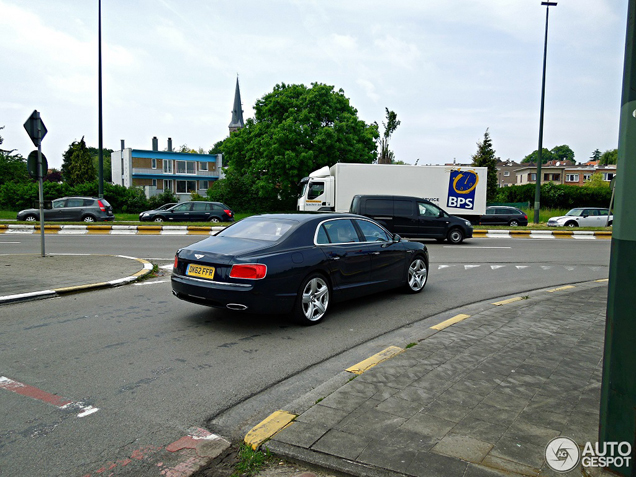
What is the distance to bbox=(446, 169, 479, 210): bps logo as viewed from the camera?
938 inches

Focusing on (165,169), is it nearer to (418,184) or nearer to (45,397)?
(418,184)

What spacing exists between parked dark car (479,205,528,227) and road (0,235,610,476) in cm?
2170

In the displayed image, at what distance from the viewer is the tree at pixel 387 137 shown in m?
38.9

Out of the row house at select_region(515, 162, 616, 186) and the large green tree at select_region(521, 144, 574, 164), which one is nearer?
the row house at select_region(515, 162, 616, 186)

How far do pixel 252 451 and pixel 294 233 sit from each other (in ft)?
12.0

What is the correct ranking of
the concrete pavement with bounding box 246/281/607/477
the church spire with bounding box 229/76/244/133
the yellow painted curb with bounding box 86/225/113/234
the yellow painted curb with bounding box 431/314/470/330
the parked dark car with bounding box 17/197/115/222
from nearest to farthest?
the concrete pavement with bounding box 246/281/607/477 < the yellow painted curb with bounding box 431/314/470/330 < the yellow painted curb with bounding box 86/225/113/234 < the parked dark car with bounding box 17/197/115/222 < the church spire with bounding box 229/76/244/133

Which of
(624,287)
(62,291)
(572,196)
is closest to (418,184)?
(62,291)

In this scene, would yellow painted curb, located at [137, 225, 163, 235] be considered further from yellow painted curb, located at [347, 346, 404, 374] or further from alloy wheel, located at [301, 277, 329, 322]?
yellow painted curb, located at [347, 346, 404, 374]

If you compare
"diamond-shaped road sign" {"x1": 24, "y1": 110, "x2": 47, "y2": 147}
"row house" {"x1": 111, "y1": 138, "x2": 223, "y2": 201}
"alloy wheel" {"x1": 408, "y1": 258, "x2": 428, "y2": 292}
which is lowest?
"alloy wheel" {"x1": 408, "y1": 258, "x2": 428, "y2": 292}

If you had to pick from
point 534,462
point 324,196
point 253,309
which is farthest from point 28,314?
point 324,196

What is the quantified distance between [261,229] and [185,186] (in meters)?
76.2

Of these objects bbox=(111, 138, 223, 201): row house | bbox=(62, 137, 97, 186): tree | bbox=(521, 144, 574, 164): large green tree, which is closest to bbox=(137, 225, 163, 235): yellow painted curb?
bbox=(111, 138, 223, 201): row house

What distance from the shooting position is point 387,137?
39969 millimetres

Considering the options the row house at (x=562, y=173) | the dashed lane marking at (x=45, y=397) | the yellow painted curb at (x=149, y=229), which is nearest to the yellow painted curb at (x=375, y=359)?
the dashed lane marking at (x=45, y=397)
